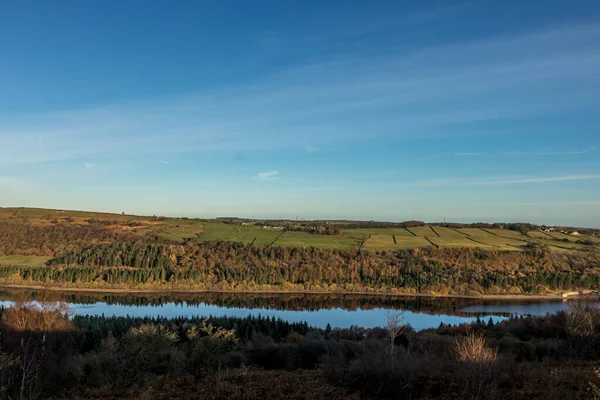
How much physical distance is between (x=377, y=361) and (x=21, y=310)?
43.3 meters

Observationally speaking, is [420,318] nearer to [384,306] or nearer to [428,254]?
[384,306]

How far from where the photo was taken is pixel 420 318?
74.4m

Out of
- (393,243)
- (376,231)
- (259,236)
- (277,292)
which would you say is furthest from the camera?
(376,231)

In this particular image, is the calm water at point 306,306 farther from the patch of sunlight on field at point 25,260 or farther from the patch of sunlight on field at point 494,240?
the patch of sunlight on field at point 494,240

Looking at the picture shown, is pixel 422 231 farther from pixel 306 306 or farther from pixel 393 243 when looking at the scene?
pixel 306 306

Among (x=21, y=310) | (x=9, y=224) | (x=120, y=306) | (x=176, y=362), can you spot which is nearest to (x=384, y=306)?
(x=120, y=306)

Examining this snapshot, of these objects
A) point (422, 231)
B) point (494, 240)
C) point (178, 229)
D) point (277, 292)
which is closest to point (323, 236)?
point (422, 231)

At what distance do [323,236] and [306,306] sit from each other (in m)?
44.7

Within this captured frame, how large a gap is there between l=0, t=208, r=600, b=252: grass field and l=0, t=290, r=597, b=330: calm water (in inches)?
905

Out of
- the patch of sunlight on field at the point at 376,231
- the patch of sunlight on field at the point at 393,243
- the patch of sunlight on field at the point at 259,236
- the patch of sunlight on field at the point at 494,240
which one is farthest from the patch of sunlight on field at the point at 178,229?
the patch of sunlight on field at the point at 494,240

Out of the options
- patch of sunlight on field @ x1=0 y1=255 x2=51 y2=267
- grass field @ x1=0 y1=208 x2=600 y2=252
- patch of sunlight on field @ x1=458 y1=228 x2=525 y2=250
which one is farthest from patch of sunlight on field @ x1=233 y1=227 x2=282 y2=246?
patch of sunlight on field @ x1=458 y1=228 x2=525 y2=250

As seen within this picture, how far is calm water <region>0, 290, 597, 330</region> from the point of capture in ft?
249

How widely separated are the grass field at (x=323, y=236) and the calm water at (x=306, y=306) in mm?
22986

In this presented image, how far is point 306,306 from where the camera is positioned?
89000 mm
